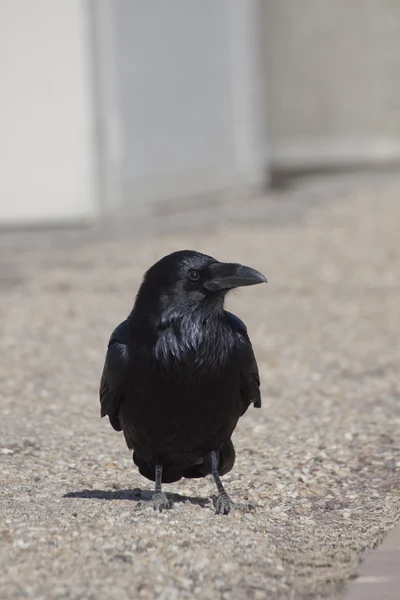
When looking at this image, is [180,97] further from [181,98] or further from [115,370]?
[115,370]

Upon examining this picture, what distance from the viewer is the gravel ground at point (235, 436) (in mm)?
3945

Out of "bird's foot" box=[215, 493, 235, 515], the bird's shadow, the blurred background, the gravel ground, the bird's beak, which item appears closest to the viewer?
the gravel ground

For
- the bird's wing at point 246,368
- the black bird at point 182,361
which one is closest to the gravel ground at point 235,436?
the black bird at point 182,361

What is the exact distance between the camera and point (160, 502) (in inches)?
178

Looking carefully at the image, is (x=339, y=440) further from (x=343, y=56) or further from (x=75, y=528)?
(x=343, y=56)

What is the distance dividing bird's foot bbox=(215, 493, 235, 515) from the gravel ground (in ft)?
0.18

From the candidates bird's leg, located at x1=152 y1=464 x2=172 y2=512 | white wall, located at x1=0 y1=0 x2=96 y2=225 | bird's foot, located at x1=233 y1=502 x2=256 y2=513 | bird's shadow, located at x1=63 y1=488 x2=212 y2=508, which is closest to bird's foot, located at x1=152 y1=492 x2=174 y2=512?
bird's leg, located at x1=152 y1=464 x2=172 y2=512

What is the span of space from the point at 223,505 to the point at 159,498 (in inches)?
9.6

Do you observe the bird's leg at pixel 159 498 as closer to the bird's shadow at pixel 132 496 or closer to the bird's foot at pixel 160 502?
the bird's foot at pixel 160 502

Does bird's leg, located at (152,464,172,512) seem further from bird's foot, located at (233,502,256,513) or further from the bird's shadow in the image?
bird's foot, located at (233,502,256,513)

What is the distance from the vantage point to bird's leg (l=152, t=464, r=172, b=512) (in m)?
4.52

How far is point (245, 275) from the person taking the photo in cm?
433

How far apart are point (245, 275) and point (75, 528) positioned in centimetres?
107

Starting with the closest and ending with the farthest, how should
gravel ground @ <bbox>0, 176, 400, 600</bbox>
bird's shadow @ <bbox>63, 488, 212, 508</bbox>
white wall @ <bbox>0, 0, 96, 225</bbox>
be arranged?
1. gravel ground @ <bbox>0, 176, 400, 600</bbox>
2. bird's shadow @ <bbox>63, 488, 212, 508</bbox>
3. white wall @ <bbox>0, 0, 96, 225</bbox>
